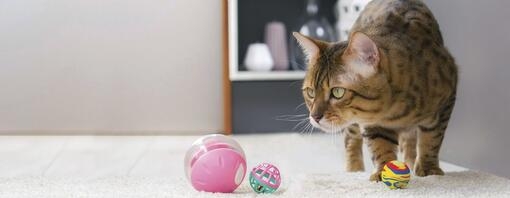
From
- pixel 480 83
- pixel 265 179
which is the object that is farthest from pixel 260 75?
pixel 265 179

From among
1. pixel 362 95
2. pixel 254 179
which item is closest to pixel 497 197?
pixel 362 95

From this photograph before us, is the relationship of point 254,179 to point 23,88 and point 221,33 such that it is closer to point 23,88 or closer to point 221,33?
point 221,33

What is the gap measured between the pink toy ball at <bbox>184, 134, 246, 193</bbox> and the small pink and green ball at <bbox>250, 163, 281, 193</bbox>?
28mm

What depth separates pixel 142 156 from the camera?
7.00ft

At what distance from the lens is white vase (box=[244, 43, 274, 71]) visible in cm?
264

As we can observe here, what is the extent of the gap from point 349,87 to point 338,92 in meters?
0.03

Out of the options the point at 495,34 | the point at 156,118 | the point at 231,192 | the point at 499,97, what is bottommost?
the point at 156,118

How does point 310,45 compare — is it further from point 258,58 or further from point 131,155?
point 258,58

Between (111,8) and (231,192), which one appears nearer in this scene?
(231,192)

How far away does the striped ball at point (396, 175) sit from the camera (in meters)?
1.36

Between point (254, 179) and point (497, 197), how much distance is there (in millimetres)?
479

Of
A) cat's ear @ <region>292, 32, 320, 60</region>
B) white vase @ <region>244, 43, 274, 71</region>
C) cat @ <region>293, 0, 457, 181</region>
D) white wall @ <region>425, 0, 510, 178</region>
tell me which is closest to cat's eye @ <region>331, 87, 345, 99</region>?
cat @ <region>293, 0, 457, 181</region>

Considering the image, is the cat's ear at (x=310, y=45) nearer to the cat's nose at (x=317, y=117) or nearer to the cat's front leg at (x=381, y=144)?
the cat's nose at (x=317, y=117)

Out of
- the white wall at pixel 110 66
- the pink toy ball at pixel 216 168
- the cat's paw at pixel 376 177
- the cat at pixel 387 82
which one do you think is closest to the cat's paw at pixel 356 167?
the cat at pixel 387 82
